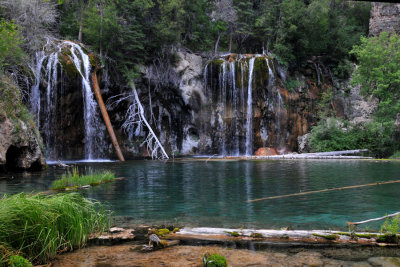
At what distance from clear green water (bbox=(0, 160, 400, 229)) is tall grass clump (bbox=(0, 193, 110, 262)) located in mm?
1873

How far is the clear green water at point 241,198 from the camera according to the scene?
6031 millimetres

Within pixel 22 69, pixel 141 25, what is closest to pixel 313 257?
pixel 22 69

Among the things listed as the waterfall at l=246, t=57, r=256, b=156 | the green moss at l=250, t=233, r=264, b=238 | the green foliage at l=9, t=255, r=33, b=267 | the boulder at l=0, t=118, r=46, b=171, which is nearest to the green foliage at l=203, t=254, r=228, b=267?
the green moss at l=250, t=233, r=264, b=238

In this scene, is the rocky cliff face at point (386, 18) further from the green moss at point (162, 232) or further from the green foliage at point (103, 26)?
the green moss at point (162, 232)

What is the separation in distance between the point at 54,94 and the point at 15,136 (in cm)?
798

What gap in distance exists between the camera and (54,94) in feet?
66.0

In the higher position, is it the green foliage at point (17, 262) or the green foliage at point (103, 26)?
the green foliage at point (103, 26)

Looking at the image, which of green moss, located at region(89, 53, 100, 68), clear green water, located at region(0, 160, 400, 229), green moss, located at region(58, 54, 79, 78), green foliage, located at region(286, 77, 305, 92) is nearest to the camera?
clear green water, located at region(0, 160, 400, 229)

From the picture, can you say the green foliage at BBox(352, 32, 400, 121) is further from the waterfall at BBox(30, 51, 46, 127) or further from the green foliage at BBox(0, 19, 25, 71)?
the waterfall at BBox(30, 51, 46, 127)

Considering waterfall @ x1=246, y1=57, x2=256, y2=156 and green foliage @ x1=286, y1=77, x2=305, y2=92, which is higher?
green foliage @ x1=286, y1=77, x2=305, y2=92

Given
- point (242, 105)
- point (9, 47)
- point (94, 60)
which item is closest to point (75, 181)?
point (9, 47)

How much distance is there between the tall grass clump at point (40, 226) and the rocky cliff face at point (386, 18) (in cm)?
3065

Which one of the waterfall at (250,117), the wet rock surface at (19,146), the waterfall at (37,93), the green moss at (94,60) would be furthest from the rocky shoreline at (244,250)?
the waterfall at (250,117)

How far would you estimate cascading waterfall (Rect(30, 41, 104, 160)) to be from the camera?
762 inches
